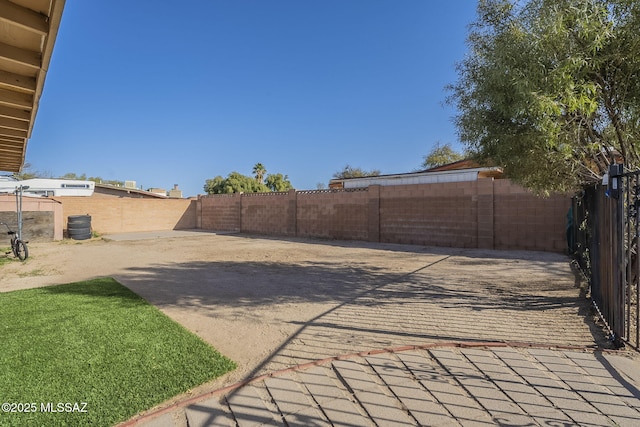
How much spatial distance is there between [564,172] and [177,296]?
643 cm

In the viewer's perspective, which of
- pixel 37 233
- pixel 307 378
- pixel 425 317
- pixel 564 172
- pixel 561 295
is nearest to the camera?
pixel 307 378

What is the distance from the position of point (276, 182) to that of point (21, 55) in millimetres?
42270

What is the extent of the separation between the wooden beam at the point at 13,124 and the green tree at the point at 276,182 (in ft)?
129

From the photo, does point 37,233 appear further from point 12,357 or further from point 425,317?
point 425,317

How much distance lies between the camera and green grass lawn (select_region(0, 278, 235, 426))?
2494 millimetres

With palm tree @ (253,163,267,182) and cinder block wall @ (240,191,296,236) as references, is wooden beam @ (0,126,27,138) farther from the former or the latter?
palm tree @ (253,163,267,182)

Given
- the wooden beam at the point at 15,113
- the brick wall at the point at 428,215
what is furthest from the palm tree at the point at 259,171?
the wooden beam at the point at 15,113

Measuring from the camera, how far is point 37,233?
1593 cm

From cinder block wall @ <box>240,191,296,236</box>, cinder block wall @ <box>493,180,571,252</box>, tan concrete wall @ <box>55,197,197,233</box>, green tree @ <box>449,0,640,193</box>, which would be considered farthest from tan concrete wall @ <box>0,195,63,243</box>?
cinder block wall @ <box>493,180,571,252</box>

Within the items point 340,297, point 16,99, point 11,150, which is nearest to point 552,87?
point 340,297

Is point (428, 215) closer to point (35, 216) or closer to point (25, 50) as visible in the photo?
point (25, 50)

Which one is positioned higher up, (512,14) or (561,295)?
(512,14)

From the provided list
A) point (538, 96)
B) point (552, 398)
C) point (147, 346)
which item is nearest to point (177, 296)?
point (147, 346)

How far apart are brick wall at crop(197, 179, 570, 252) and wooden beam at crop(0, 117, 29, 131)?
39.9ft
